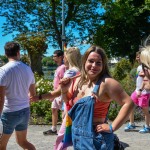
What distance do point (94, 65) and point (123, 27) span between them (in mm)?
32469

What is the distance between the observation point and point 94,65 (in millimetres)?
3227

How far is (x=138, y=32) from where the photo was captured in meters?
34.9

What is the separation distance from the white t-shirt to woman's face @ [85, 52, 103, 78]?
1.53 metres

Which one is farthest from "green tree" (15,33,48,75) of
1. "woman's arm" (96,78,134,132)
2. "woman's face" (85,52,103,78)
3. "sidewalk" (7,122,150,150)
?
"woman's arm" (96,78,134,132)

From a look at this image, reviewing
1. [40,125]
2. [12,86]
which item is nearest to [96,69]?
[12,86]

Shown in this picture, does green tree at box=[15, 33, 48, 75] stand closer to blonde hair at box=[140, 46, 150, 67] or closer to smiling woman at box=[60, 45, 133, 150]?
smiling woman at box=[60, 45, 133, 150]

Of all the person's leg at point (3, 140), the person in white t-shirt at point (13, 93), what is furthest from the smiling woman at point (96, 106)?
the person's leg at point (3, 140)

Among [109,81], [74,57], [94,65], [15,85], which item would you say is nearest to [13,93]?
[15,85]

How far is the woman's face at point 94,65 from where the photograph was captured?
3232 mm

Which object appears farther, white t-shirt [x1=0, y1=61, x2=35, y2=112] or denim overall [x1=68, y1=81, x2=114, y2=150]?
white t-shirt [x1=0, y1=61, x2=35, y2=112]

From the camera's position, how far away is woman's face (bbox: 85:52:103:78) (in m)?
3.23

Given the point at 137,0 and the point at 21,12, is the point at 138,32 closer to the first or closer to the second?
the point at 137,0

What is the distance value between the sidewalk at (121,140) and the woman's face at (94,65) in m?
3.30

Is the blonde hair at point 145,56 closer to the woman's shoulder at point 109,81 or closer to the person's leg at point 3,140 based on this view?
the woman's shoulder at point 109,81
